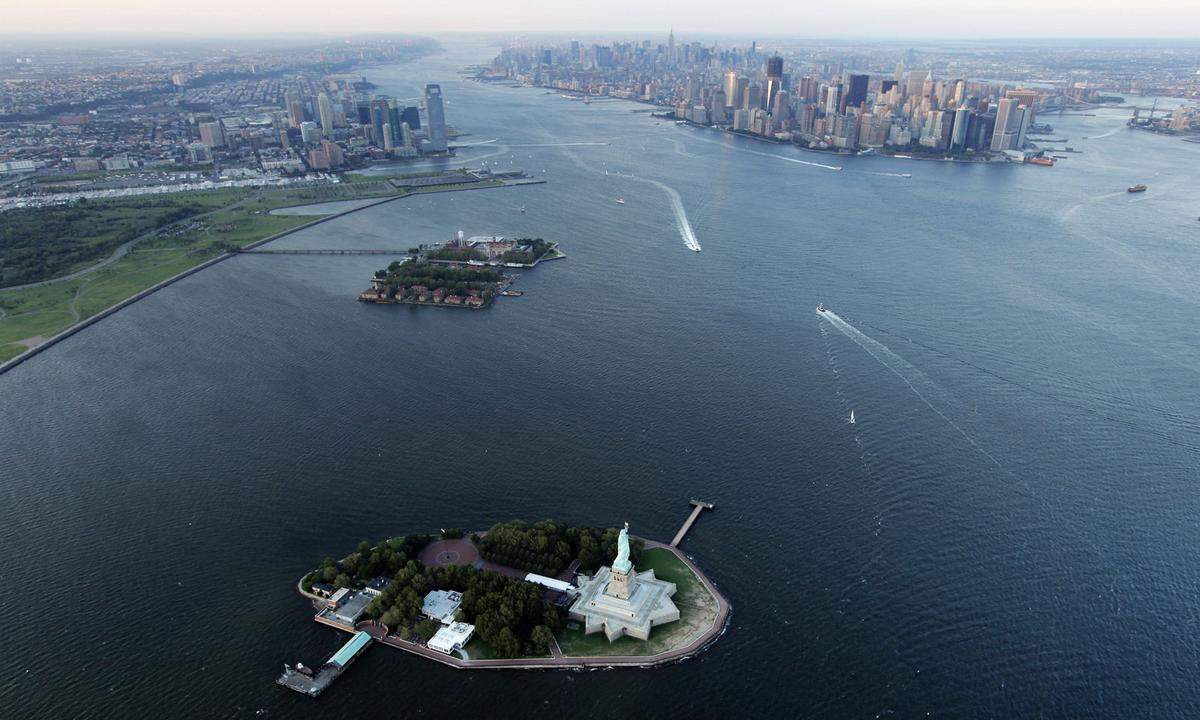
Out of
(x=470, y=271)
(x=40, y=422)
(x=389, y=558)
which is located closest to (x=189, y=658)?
(x=389, y=558)

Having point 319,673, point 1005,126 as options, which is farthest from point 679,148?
point 319,673

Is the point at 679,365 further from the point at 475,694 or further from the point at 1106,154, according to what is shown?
the point at 1106,154

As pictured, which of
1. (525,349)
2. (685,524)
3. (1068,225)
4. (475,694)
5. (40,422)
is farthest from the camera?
(1068,225)

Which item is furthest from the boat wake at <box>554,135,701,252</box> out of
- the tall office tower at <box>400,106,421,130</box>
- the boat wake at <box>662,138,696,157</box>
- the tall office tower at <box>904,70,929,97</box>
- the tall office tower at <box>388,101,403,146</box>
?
the tall office tower at <box>904,70,929,97</box>

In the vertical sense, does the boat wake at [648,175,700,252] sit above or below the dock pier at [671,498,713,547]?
above

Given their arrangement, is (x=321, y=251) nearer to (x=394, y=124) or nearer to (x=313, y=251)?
(x=313, y=251)

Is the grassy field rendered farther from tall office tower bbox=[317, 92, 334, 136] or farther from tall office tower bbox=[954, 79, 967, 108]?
tall office tower bbox=[954, 79, 967, 108]
